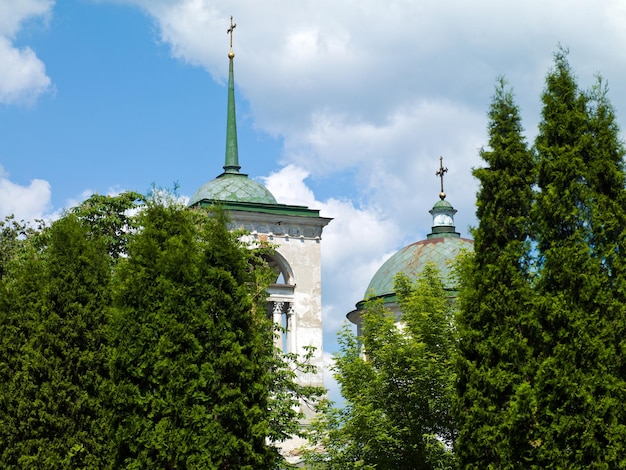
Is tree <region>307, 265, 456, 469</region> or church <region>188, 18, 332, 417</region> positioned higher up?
church <region>188, 18, 332, 417</region>

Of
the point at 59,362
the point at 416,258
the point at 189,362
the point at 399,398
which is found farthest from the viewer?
the point at 416,258

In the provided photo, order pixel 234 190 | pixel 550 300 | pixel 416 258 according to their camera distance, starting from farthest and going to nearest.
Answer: pixel 416 258, pixel 234 190, pixel 550 300

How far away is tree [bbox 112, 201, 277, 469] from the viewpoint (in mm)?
15711

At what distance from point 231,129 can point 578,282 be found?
26.9m

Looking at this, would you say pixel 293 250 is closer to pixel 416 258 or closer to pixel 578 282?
pixel 416 258

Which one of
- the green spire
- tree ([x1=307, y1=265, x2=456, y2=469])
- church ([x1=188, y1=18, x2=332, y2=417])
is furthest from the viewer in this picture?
the green spire

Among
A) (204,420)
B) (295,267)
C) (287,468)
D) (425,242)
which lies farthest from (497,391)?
(425,242)

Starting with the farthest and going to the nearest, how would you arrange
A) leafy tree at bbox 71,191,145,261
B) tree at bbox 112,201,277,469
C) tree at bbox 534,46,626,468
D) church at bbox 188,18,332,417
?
church at bbox 188,18,332,417, leafy tree at bbox 71,191,145,261, tree at bbox 112,201,277,469, tree at bbox 534,46,626,468

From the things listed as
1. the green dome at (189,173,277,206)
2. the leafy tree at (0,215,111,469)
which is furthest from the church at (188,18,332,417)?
the leafy tree at (0,215,111,469)

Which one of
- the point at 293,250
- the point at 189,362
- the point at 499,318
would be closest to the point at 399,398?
the point at 189,362

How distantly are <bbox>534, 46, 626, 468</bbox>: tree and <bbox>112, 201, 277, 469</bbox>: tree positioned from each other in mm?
4646

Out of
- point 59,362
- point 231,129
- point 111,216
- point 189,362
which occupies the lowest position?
point 189,362

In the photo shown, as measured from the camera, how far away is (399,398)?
23.4 m

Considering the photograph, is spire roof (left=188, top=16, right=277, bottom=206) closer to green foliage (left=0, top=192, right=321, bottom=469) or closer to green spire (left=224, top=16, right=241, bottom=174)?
green spire (left=224, top=16, right=241, bottom=174)
